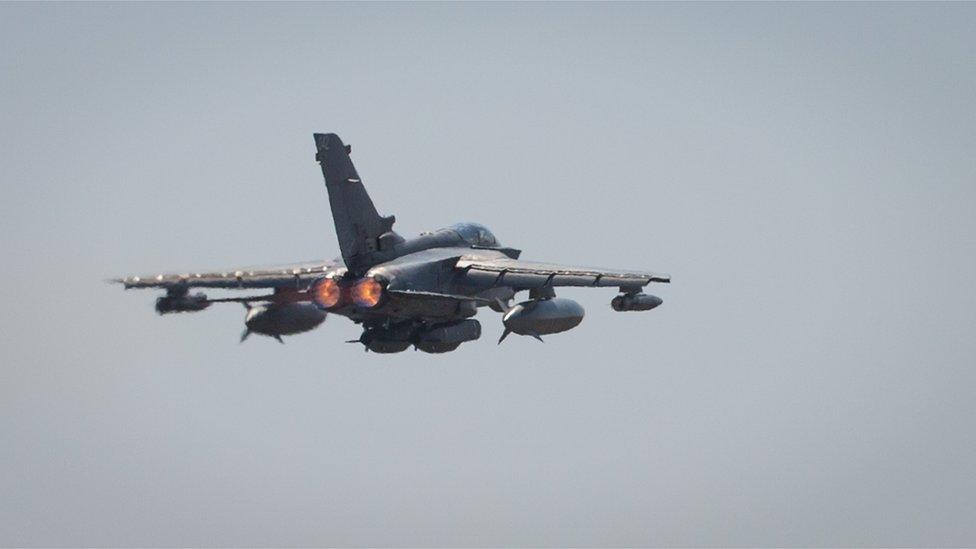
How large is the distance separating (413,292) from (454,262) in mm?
3418

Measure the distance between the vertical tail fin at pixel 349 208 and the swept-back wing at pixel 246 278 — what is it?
169cm

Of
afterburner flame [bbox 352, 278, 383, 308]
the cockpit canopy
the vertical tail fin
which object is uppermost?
the cockpit canopy

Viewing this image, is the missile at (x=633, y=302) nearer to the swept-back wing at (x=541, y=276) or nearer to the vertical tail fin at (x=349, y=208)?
the swept-back wing at (x=541, y=276)

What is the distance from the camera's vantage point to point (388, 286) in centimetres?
8025

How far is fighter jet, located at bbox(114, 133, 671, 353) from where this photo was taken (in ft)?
265

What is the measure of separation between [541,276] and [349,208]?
728 cm

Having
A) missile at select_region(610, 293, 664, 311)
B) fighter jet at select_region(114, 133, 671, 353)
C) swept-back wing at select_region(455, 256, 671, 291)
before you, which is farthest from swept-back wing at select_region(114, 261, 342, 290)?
missile at select_region(610, 293, 664, 311)

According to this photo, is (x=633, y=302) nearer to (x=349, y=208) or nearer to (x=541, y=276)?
(x=541, y=276)

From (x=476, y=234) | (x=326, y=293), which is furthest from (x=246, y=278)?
(x=476, y=234)

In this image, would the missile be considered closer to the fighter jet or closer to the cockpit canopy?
the fighter jet

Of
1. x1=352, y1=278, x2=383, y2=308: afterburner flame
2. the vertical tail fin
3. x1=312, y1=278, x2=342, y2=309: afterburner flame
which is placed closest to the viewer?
x1=352, y1=278, x2=383, y2=308: afterburner flame

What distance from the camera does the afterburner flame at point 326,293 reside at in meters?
80.6

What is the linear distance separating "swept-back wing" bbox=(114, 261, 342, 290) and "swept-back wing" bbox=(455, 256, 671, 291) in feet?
16.4

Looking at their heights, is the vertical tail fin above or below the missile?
above
